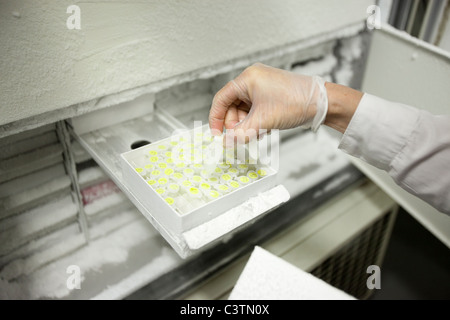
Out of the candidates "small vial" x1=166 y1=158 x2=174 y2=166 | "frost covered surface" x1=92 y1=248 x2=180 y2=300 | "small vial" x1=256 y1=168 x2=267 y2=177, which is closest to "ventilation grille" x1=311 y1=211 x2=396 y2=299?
"frost covered surface" x1=92 y1=248 x2=180 y2=300

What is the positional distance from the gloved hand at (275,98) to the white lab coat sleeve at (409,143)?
114mm

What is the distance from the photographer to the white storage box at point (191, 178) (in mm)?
740

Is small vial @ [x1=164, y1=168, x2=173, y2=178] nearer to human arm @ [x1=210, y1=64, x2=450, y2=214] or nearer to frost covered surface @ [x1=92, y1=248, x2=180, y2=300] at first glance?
human arm @ [x1=210, y1=64, x2=450, y2=214]

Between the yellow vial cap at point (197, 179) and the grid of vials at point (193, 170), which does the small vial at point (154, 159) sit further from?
the yellow vial cap at point (197, 179)

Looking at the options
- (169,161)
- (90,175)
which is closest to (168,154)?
(169,161)

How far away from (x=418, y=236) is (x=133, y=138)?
1889 millimetres

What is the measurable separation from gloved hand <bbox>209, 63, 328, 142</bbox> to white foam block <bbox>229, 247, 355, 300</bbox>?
1.12 feet

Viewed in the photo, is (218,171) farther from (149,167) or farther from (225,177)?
(149,167)

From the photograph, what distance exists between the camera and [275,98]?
2.85 feet

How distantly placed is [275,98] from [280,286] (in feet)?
1.49

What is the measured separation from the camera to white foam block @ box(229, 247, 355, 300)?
56 centimetres
